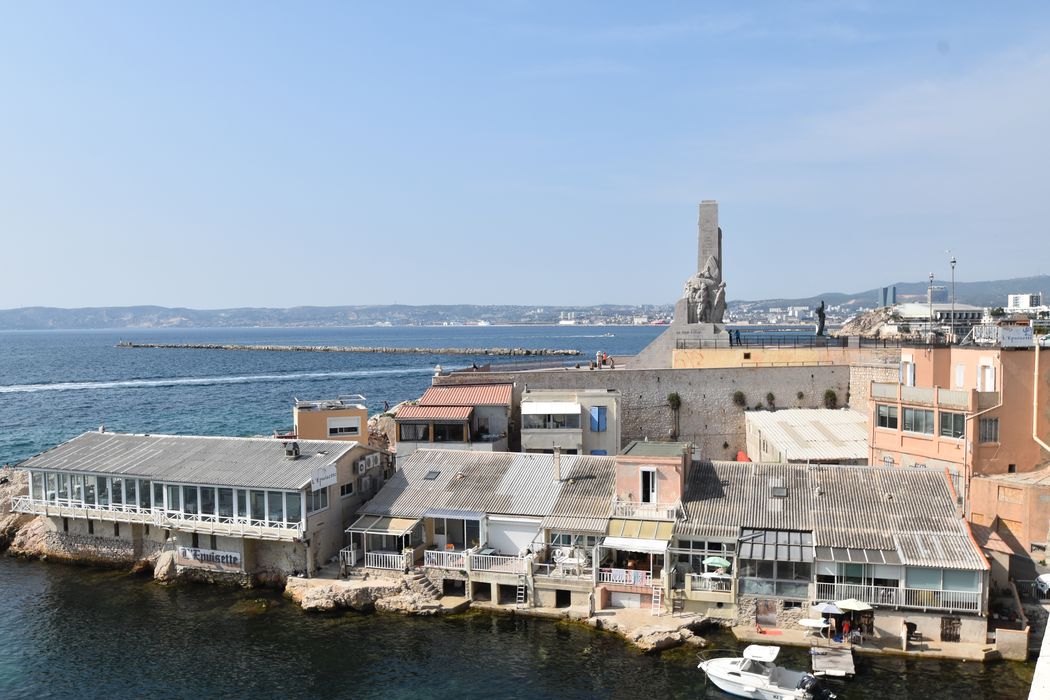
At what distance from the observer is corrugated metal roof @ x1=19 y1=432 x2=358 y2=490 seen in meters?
38.7

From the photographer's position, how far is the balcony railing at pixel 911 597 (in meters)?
30.2

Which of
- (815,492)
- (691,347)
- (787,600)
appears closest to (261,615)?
(787,600)

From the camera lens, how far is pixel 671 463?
3597cm

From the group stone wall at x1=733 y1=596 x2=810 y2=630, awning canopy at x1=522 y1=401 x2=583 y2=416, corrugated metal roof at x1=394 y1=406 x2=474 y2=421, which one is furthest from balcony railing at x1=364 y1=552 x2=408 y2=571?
stone wall at x1=733 y1=596 x2=810 y2=630

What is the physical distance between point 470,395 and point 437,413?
3493mm

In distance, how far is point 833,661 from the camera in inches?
1128

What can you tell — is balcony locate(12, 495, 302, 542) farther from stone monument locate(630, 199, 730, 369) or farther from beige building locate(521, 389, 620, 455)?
stone monument locate(630, 199, 730, 369)

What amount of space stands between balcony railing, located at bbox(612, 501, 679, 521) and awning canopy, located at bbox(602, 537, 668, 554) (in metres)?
1.83

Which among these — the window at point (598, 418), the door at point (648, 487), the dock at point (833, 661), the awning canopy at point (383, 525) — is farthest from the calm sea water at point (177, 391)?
the dock at point (833, 661)

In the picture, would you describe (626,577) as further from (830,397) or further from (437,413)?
(830,397)

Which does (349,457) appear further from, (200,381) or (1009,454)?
(200,381)

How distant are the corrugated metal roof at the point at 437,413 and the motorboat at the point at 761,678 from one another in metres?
23.4

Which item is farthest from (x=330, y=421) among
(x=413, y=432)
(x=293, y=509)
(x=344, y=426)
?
(x=293, y=509)

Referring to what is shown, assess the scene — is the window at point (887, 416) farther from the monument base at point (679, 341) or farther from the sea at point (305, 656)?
the monument base at point (679, 341)
